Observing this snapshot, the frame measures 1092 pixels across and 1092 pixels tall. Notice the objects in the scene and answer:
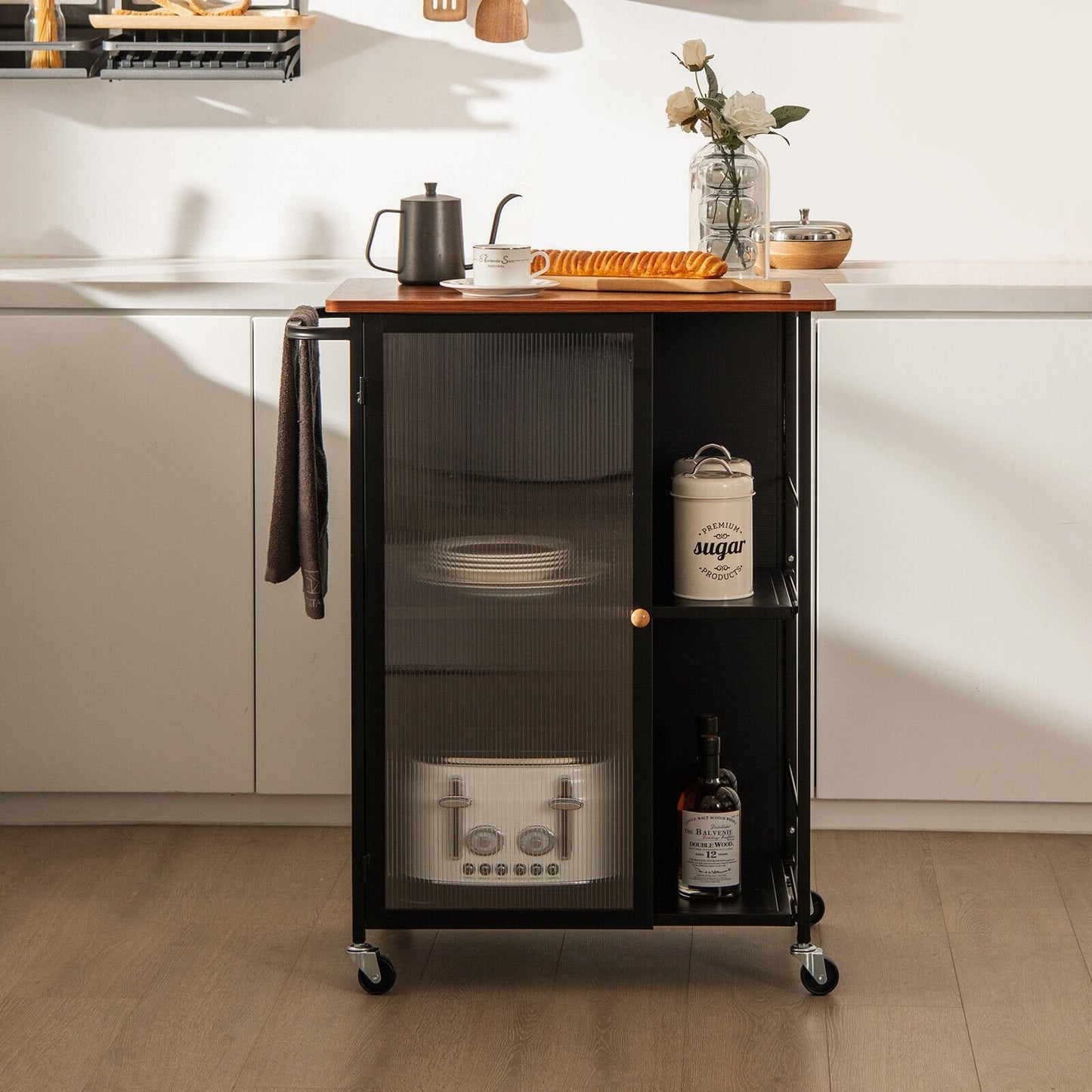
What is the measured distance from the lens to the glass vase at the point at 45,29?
312 centimetres

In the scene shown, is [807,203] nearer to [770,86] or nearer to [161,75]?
[770,86]

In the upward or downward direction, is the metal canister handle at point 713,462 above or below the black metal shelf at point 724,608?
above

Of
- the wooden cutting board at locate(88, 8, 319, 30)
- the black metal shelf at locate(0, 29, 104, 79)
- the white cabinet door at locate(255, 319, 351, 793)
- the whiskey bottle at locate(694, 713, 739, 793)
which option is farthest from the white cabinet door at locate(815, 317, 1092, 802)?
the black metal shelf at locate(0, 29, 104, 79)

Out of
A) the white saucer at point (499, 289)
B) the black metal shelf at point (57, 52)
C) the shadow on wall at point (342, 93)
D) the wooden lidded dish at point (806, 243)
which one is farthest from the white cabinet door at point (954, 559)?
the black metal shelf at point (57, 52)

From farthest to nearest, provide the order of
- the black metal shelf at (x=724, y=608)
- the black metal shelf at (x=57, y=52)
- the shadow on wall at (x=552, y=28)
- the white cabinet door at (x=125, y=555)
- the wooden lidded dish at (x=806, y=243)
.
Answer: the shadow on wall at (x=552, y=28), the black metal shelf at (x=57, y=52), the wooden lidded dish at (x=806, y=243), the white cabinet door at (x=125, y=555), the black metal shelf at (x=724, y=608)

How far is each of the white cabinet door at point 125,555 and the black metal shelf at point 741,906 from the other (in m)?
0.99

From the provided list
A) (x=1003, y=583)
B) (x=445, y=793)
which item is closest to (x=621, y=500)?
(x=445, y=793)

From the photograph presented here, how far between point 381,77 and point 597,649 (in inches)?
62.8

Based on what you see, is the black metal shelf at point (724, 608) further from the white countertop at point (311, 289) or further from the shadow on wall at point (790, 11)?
the shadow on wall at point (790, 11)

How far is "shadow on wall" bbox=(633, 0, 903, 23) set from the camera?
3143 millimetres

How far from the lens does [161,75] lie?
10.1ft

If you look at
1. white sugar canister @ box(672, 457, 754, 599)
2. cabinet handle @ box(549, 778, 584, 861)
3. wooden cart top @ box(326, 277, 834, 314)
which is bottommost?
cabinet handle @ box(549, 778, 584, 861)

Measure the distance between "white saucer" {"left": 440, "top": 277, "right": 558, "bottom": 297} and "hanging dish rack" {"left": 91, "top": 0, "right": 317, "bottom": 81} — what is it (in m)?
1.13

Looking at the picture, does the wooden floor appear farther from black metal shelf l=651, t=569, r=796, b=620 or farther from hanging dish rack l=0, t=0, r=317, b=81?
hanging dish rack l=0, t=0, r=317, b=81
